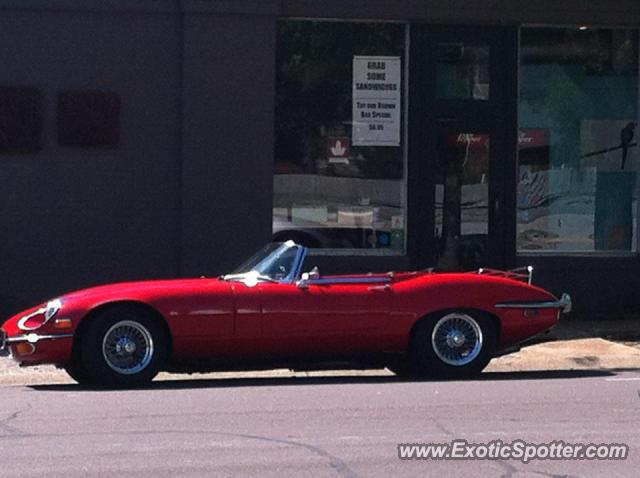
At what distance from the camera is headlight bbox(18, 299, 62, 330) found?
10.5m

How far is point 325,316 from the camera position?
10867 mm

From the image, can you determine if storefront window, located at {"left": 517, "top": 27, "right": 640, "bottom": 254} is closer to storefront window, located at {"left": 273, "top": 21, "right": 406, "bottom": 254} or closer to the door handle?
storefront window, located at {"left": 273, "top": 21, "right": 406, "bottom": 254}

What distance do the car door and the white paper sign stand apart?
5093 millimetres

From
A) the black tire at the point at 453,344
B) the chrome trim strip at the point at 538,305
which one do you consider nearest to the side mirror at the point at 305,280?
the black tire at the point at 453,344

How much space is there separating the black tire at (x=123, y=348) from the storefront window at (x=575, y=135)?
6907 millimetres

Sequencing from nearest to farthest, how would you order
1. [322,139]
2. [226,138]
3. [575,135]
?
[226,138]
[322,139]
[575,135]

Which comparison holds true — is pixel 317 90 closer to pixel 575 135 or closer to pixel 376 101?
pixel 376 101

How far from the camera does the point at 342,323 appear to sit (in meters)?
10.9

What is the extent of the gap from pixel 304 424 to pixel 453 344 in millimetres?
2669

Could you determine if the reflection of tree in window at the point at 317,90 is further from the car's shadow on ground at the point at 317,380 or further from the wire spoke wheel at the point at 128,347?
the wire spoke wheel at the point at 128,347

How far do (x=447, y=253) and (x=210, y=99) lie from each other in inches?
136

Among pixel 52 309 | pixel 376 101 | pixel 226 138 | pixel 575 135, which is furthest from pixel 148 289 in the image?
pixel 575 135

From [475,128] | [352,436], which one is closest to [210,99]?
[475,128]

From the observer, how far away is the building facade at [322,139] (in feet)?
49.8
